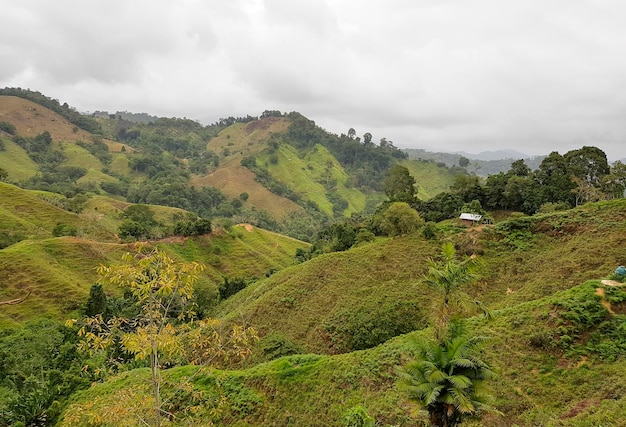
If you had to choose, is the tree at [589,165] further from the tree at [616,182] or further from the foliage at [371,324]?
the foliage at [371,324]

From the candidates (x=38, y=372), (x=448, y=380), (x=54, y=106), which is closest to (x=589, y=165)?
(x=448, y=380)

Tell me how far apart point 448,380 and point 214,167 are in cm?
15026

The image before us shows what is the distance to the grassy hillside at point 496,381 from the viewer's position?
50.9 ft

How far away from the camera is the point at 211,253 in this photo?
209ft

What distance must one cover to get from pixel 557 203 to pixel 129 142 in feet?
613

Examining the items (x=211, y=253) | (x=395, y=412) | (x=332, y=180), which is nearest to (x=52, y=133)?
(x=332, y=180)

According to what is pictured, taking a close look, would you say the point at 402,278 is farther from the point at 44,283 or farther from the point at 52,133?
the point at 52,133

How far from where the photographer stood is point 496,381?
17359 millimetres

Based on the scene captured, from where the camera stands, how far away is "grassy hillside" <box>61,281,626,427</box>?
1550 cm

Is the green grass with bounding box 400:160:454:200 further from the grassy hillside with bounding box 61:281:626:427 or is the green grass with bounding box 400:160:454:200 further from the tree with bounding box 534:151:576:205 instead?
the grassy hillside with bounding box 61:281:626:427

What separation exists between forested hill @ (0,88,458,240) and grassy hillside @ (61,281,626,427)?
78.2 meters

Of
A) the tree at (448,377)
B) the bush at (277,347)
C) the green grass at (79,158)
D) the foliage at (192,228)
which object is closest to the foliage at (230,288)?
the foliage at (192,228)

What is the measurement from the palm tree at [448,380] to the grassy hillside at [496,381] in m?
3.44

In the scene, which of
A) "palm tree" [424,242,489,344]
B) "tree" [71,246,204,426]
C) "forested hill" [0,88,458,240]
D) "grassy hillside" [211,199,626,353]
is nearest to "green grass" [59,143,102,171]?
"forested hill" [0,88,458,240]
